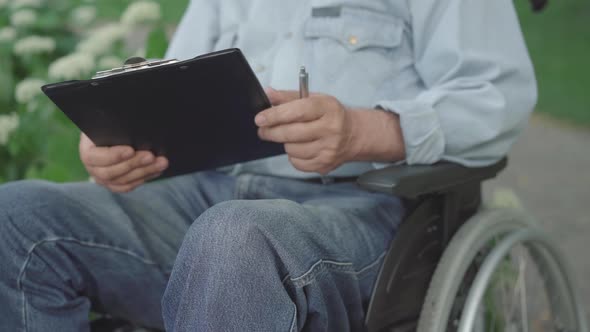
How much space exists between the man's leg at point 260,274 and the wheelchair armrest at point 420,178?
13 cm

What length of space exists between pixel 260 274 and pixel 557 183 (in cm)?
321

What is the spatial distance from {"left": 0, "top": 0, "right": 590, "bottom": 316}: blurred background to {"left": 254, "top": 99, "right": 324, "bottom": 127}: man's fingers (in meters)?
1.21

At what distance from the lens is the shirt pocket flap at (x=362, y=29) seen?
68.3 inches

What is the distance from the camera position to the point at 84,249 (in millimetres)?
1601

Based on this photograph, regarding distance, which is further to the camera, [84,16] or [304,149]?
[84,16]

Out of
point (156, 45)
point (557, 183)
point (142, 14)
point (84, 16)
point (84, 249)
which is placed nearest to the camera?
point (84, 249)

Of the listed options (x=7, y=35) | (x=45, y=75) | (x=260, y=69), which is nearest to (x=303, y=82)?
(x=260, y=69)

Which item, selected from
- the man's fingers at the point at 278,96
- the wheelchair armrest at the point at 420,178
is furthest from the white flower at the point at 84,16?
the wheelchair armrest at the point at 420,178

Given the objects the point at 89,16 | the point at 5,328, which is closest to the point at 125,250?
the point at 5,328

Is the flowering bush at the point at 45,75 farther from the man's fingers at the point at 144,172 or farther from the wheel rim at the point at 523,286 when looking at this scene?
the wheel rim at the point at 523,286

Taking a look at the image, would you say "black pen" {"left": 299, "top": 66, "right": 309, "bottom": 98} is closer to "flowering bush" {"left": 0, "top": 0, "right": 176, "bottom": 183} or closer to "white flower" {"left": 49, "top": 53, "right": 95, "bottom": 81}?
"flowering bush" {"left": 0, "top": 0, "right": 176, "bottom": 183}

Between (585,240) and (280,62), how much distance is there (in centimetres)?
218

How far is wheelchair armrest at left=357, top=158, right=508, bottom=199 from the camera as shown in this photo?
4.73 ft

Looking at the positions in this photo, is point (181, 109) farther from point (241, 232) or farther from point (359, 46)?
point (359, 46)
